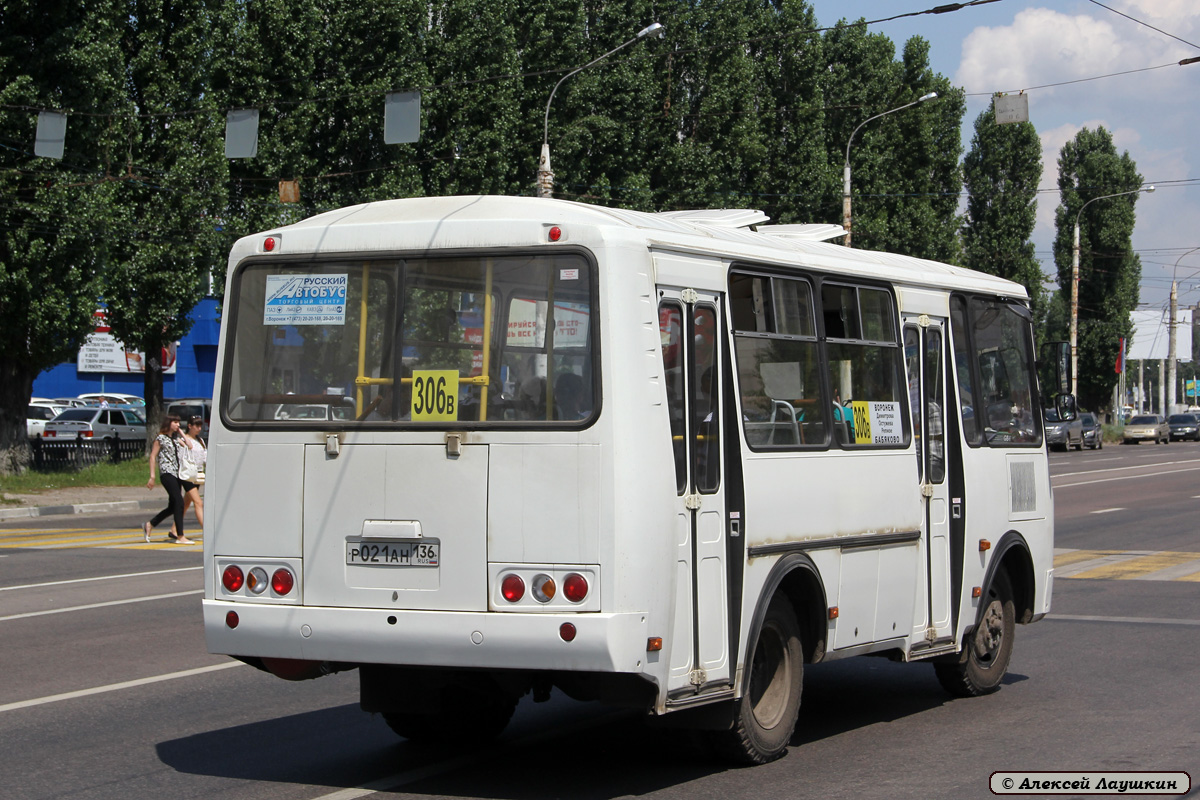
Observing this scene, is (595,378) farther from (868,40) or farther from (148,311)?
(868,40)

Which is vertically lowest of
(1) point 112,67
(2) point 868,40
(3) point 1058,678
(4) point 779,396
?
(3) point 1058,678

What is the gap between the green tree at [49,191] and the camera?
28750 millimetres

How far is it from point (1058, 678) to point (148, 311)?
27.2m

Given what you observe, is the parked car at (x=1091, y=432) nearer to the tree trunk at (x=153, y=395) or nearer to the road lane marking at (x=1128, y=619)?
the tree trunk at (x=153, y=395)

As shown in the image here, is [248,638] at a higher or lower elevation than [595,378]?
lower

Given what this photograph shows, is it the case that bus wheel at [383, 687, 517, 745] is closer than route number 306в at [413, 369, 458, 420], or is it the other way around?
route number 306в at [413, 369, 458, 420]

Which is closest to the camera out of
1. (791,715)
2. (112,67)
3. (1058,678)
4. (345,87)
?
(791,715)

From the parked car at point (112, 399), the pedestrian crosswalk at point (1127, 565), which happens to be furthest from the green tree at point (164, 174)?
the pedestrian crosswalk at point (1127, 565)

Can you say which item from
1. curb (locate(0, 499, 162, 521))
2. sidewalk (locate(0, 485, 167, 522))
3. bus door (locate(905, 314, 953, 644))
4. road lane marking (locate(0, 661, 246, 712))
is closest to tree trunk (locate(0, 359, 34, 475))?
sidewalk (locate(0, 485, 167, 522))

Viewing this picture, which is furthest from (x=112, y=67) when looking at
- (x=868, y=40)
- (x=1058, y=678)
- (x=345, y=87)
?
(x=868, y=40)

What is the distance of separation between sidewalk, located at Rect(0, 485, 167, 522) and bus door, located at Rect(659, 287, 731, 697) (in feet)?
67.1

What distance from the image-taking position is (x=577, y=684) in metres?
6.16

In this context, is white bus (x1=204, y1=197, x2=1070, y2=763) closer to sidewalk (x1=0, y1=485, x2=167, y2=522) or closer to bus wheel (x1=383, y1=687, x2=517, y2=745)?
bus wheel (x1=383, y1=687, x2=517, y2=745)

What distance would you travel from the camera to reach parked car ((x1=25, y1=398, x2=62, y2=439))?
146ft
